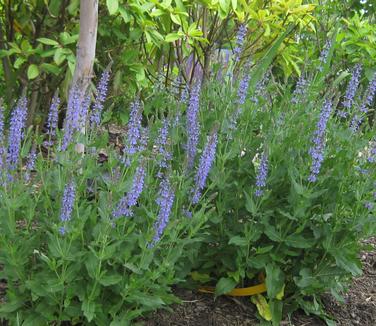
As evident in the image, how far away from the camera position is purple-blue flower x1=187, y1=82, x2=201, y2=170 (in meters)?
2.79

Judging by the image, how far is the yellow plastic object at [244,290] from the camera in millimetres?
3039

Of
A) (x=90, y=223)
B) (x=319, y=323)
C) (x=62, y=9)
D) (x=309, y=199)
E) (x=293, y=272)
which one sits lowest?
(x=319, y=323)

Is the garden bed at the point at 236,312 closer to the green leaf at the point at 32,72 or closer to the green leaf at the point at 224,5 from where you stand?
the green leaf at the point at 32,72

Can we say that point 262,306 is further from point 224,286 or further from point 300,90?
point 300,90

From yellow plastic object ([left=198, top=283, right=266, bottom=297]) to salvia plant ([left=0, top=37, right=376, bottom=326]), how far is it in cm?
4

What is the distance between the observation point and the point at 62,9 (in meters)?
4.12

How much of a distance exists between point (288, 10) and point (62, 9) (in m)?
1.87

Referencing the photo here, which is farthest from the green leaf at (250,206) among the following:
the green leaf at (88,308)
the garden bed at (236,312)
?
the green leaf at (88,308)

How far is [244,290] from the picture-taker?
3.05 m

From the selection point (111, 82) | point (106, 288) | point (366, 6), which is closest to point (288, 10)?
point (111, 82)

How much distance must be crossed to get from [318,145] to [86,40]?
1447 mm

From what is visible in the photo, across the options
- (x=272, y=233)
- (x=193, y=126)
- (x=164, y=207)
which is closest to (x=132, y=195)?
(x=164, y=207)

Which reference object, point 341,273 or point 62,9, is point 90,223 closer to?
point 341,273

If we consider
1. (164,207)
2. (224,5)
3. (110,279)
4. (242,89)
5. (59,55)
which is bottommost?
(110,279)
